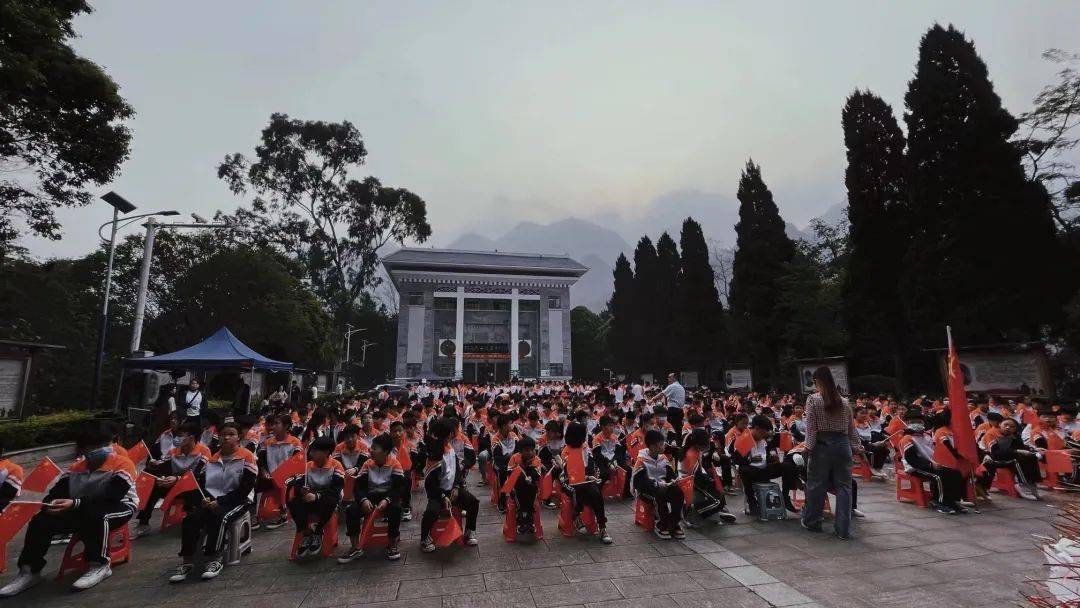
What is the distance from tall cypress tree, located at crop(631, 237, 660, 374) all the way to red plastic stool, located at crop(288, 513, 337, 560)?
36.7 meters

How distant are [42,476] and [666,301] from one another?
38781 millimetres

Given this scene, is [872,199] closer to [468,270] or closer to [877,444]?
[877,444]

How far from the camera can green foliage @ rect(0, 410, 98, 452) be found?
33.4 feet

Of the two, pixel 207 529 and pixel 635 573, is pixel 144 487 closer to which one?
pixel 207 529

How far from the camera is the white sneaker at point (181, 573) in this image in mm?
4523

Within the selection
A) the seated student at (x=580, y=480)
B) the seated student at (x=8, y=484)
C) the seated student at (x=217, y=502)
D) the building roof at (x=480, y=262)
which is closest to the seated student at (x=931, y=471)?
the seated student at (x=580, y=480)

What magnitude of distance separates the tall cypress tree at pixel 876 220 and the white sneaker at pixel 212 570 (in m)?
22.9

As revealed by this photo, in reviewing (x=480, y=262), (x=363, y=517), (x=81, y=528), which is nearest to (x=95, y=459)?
(x=81, y=528)

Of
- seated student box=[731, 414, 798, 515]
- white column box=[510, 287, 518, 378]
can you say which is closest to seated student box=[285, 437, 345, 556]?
seated student box=[731, 414, 798, 515]

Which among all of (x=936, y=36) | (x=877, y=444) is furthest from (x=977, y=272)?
(x=877, y=444)

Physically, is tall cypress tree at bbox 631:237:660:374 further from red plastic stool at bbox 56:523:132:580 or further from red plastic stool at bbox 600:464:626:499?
red plastic stool at bbox 56:523:132:580

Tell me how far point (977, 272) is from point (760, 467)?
1615cm

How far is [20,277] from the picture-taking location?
18.9 meters

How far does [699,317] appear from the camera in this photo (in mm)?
32000
